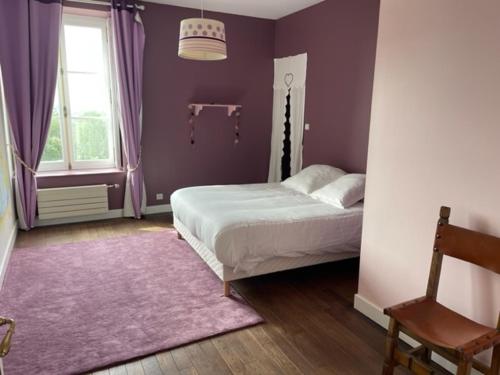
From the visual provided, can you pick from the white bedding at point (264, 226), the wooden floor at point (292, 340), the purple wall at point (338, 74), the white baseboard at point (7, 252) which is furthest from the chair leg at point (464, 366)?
the white baseboard at point (7, 252)

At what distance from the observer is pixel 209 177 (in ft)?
Result: 17.7

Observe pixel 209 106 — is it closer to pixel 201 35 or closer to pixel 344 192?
pixel 201 35

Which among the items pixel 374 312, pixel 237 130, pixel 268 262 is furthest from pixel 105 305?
pixel 237 130

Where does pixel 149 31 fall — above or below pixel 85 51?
above

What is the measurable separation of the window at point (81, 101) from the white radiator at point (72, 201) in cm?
39

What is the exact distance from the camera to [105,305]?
2.68 meters

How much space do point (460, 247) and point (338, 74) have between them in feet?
9.50

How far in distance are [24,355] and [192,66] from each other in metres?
3.93

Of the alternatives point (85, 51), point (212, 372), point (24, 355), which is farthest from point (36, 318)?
point (85, 51)

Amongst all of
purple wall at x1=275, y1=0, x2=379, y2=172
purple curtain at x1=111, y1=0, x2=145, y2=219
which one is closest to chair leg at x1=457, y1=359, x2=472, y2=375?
purple wall at x1=275, y1=0, x2=379, y2=172

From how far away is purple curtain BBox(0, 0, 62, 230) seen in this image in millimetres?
3857

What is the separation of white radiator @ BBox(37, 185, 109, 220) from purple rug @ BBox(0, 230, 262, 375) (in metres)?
0.76

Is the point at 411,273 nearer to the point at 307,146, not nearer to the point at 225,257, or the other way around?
the point at 225,257

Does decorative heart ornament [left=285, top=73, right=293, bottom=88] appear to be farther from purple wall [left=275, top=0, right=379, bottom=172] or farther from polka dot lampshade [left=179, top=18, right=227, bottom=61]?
polka dot lampshade [left=179, top=18, right=227, bottom=61]
